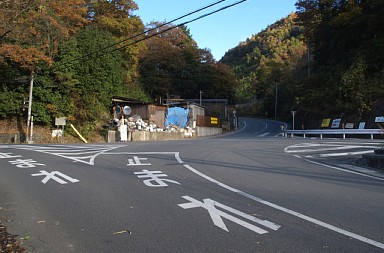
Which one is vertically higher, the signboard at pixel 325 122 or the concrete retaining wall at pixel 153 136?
the signboard at pixel 325 122

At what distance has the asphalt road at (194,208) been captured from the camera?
180 inches

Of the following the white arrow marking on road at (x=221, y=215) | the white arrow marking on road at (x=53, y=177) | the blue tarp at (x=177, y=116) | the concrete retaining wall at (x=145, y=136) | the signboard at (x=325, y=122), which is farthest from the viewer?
the blue tarp at (x=177, y=116)

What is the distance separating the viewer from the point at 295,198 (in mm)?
6871

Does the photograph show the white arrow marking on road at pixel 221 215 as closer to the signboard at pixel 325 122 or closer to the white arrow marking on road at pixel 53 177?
the white arrow marking on road at pixel 53 177

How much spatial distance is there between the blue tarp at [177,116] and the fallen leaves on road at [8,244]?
36.6 metres

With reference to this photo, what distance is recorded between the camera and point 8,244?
4660mm

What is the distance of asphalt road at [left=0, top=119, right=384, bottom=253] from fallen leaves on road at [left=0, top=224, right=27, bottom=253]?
0.12 metres

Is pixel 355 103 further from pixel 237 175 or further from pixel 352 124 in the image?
pixel 237 175

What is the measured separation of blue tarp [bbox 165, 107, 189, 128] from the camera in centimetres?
4175

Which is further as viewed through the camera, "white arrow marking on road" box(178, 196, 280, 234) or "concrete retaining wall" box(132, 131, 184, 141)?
"concrete retaining wall" box(132, 131, 184, 141)

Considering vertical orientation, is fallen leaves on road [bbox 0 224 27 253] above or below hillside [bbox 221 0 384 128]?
below

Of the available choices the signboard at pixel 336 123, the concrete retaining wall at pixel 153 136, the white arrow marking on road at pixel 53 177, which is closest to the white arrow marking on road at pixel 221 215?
the white arrow marking on road at pixel 53 177

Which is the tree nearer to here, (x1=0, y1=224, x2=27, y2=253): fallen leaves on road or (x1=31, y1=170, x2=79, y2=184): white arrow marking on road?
(x1=31, y1=170, x2=79, y2=184): white arrow marking on road

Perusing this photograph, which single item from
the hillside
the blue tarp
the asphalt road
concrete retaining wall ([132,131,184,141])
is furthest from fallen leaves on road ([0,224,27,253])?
the blue tarp
